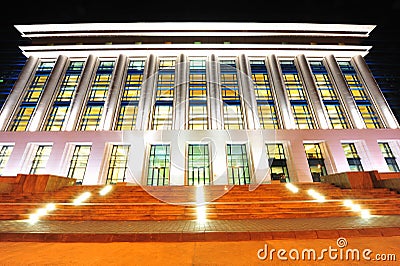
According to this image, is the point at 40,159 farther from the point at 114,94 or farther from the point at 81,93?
the point at 114,94

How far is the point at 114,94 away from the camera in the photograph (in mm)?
22469

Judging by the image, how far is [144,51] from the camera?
2675cm

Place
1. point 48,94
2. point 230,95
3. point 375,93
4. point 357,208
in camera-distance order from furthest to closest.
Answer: point 230,95 → point 375,93 → point 48,94 → point 357,208

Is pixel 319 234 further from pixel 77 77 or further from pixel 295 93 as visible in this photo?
pixel 77 77

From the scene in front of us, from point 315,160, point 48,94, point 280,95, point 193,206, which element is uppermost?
point 48,94

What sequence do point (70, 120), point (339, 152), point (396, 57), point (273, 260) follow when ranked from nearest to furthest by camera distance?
point (273, 260)
point (339, 152)
point (70, 120)
point (396, 57)

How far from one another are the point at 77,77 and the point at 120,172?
1601 centimetres

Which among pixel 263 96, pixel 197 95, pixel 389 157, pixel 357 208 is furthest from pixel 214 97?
pixel 389 157

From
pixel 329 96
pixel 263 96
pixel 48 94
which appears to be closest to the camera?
pixel 48 94

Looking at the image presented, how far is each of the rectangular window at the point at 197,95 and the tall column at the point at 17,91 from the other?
68.5 feet

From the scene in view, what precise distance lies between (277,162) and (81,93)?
24907 millimetres

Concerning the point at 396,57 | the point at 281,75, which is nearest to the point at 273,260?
the point at 281,75

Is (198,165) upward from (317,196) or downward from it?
upward

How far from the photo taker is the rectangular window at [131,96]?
21234 millimetres
